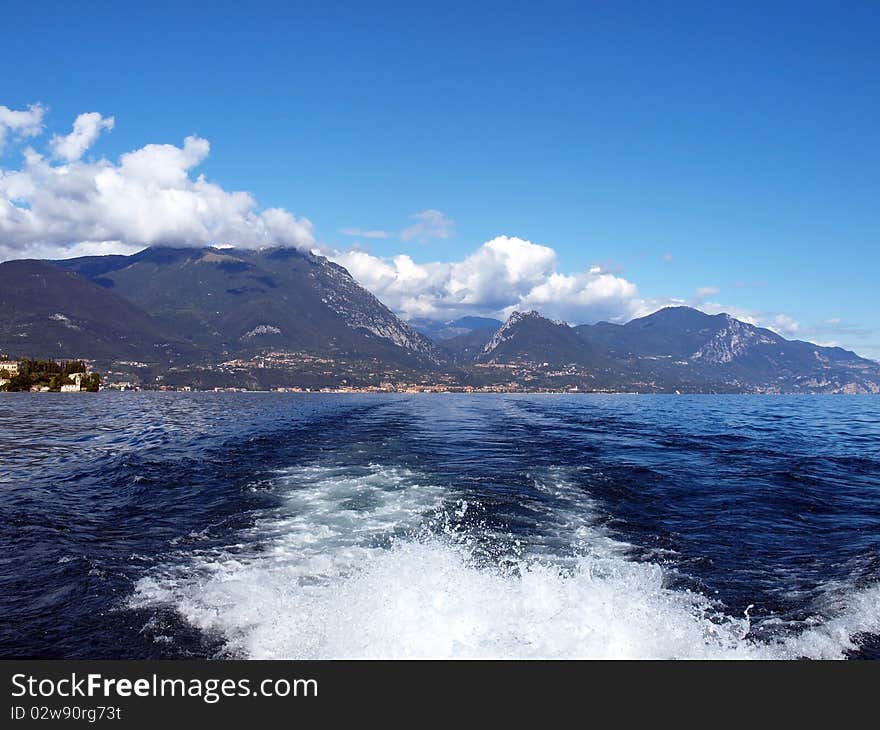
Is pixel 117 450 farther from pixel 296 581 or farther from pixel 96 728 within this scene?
pixel 96 728

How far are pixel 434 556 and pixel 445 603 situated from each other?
11.8 feet

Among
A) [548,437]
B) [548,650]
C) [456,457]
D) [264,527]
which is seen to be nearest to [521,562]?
[548,650]

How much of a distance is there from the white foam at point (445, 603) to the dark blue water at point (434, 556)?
0.20 feet

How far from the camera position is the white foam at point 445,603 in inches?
377

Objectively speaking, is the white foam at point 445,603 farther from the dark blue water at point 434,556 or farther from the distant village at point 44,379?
the distant village at point 44,379

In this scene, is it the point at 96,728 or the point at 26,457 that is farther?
the point at 26,457

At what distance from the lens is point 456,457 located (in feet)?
114

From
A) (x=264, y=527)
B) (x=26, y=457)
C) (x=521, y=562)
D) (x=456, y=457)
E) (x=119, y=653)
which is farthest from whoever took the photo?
(x=456, y=457)

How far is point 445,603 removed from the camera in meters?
11.1

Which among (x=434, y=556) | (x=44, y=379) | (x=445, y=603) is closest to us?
(x=445, y=603)

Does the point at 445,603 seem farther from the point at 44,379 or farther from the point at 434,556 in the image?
the point at 44,379

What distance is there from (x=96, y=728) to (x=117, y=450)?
34.0 metres

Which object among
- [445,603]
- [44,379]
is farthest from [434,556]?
[44,379]

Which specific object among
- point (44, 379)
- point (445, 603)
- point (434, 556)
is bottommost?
point (44, 379)
